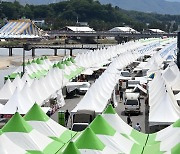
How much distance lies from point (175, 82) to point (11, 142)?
614 inches

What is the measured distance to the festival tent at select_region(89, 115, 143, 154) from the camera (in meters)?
13.2

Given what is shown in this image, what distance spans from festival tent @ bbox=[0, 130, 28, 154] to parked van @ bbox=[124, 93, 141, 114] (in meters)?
11.0

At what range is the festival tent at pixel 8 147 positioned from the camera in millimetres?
11992

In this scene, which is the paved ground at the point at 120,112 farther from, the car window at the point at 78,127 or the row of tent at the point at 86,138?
the row of tent at the point at 86,138

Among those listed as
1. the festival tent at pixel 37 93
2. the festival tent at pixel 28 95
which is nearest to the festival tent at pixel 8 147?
the festival tent at pixel 28 95

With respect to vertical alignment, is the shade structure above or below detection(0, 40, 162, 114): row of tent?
above

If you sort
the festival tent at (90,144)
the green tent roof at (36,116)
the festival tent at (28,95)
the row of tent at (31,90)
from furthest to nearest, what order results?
the festival tent at (28,95) < the row of tent at (31,90) < the green tent roof at (36,116) < the festival tent at (90,144)

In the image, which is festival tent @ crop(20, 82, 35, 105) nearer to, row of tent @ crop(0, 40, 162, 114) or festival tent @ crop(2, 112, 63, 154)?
row of tent @ crop(0, 40, 162, 114)

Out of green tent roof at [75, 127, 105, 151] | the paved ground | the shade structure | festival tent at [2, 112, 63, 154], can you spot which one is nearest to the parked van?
the paved ground

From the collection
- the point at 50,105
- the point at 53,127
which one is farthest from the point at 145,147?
the point at 50,105

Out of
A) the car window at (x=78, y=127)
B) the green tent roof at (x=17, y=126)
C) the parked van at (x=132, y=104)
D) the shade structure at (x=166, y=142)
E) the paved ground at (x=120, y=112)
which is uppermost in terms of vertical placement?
the green tent roof at (x=17, y=126)

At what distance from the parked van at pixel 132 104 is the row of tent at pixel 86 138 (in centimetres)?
779

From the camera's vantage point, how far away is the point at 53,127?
15070 millimetres

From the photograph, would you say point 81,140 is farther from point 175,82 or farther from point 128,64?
point 128,64
